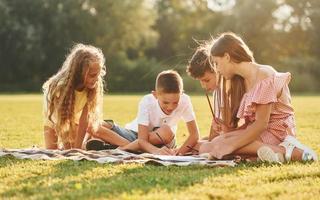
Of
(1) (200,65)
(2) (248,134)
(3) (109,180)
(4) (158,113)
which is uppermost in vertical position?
(1) (200,65)

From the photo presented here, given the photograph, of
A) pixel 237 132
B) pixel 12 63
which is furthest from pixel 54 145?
pixel 12 63

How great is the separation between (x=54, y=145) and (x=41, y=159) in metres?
1.10

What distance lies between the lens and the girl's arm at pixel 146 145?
20.7 ft

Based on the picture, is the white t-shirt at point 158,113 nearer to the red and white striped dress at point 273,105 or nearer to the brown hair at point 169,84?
the brown hair at point 169,84

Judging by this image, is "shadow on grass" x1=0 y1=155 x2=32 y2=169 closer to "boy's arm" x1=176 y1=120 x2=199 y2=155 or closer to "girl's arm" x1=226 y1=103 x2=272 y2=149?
"boy's arm" x1=176 y1=120 x2=199 y2=155

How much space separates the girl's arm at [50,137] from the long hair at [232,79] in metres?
2.02

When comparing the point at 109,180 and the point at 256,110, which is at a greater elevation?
the point at 256,110

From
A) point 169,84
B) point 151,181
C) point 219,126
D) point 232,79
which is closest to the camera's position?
point 151,181

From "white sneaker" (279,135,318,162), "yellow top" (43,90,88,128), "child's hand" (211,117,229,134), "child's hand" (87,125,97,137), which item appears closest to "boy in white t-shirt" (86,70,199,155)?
"child's hand" (87,125,97,137)

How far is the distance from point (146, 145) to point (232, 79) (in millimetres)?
1201

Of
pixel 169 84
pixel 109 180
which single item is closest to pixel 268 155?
pixel 169 84

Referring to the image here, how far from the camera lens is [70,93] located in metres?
6.68

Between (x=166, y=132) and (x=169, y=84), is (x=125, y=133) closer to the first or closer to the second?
(x=166, y=132)

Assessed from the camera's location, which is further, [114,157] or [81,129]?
[81,129]
